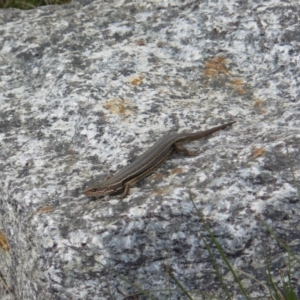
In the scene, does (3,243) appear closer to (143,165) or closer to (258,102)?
(143,165)

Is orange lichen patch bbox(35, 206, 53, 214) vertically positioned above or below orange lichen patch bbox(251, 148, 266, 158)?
below

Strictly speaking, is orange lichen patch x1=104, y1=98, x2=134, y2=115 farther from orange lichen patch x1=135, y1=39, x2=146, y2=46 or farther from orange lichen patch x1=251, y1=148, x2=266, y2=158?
orange lichen patch x1=251, y1=148, x2=266, y2=158

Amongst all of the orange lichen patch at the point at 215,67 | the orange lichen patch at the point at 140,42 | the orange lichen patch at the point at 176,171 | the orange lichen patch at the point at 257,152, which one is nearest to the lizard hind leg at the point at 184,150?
the orange lichen patch at the point at 176,171

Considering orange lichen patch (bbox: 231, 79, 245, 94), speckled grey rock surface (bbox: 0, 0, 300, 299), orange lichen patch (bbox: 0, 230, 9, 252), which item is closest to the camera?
speckled grey rock surface (bbox: 0, 0, 300, 299)

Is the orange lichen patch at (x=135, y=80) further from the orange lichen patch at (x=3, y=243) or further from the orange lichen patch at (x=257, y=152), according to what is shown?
the orange lichen patch at (x=3, y=243)

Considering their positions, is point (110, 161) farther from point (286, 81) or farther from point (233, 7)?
point (233, 7)

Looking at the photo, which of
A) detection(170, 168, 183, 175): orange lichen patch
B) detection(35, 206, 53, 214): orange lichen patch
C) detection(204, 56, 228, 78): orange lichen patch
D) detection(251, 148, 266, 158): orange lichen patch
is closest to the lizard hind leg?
detection(170, 168, 183, 175): orange lichen patch

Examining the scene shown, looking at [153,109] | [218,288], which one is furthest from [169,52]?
[218,288]
